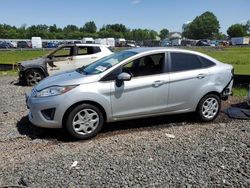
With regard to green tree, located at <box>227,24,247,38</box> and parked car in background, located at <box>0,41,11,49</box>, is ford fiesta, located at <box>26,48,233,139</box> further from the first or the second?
green tree, located at <box>227,24,247,38</box>

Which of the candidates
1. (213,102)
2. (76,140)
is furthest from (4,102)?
(213,102)

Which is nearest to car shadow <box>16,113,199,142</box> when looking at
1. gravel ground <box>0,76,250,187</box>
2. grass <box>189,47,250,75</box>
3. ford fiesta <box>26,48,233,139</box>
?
gravel ground <box>0,76,250,187</box>

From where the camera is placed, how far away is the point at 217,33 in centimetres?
16238

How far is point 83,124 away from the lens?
634 centimetres

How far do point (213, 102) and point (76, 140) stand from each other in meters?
3.06

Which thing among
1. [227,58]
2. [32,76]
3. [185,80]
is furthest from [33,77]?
[227,58]

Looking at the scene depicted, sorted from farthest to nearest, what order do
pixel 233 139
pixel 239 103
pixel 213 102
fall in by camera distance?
1. pixel 239 103
2. pixel 213 102
3. pixel 233 139

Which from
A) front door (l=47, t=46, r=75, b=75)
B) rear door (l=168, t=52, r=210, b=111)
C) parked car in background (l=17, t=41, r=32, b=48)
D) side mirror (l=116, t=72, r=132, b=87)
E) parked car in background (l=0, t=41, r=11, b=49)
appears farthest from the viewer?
parked car in background (l=17, t=41, r=32, b=48)

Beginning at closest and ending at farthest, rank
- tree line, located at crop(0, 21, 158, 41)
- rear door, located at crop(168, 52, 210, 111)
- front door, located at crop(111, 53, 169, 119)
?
front door, located at crop(111, 53, 169, 119) < rear door, located at crop(168, 52, 210, 111) < tree line, located at crop(0, 21, 158, 41)

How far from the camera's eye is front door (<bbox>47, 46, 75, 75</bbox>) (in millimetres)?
13625

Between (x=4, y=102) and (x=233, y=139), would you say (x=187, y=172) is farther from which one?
(x=4, y=102)

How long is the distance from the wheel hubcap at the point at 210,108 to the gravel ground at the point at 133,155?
21 centimetres

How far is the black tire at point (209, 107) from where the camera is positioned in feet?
24.5

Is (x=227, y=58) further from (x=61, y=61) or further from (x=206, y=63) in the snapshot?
(x=206, y=63)
